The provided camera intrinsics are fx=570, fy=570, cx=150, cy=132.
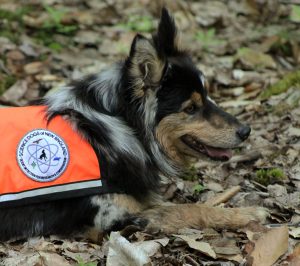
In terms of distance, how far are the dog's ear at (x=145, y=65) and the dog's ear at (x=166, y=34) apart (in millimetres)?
216

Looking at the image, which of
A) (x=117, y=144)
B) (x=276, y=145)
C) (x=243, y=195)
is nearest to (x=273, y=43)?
(x=276, y=145)

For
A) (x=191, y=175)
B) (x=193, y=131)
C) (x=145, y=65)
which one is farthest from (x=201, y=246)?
(x=191, y=175)

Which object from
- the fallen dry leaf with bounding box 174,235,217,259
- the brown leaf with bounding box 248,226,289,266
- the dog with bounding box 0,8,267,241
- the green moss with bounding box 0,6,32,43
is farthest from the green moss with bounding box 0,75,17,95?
the brown leaf with bounding box 248,226,289,266

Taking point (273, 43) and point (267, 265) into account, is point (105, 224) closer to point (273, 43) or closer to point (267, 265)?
point (267, 265)

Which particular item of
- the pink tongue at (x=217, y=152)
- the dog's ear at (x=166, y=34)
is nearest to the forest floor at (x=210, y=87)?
the pink tongue at (x=217, y=152)

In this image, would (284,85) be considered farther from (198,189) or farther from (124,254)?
(124,254)

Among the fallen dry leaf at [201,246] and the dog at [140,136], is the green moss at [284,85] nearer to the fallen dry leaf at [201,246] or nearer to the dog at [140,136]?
the dog at [140,136]

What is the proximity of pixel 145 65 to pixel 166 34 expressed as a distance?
0.49 m

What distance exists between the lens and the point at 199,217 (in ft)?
15.5

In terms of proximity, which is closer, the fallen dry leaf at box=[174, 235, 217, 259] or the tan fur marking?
the fallen dry leaf at box=[174, 235, 217, 259]

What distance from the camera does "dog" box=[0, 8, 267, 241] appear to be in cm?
467

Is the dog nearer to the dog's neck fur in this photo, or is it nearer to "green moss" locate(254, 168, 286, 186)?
the dog's neck fur

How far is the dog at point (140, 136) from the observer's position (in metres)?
4.67

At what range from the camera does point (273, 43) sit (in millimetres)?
9672
